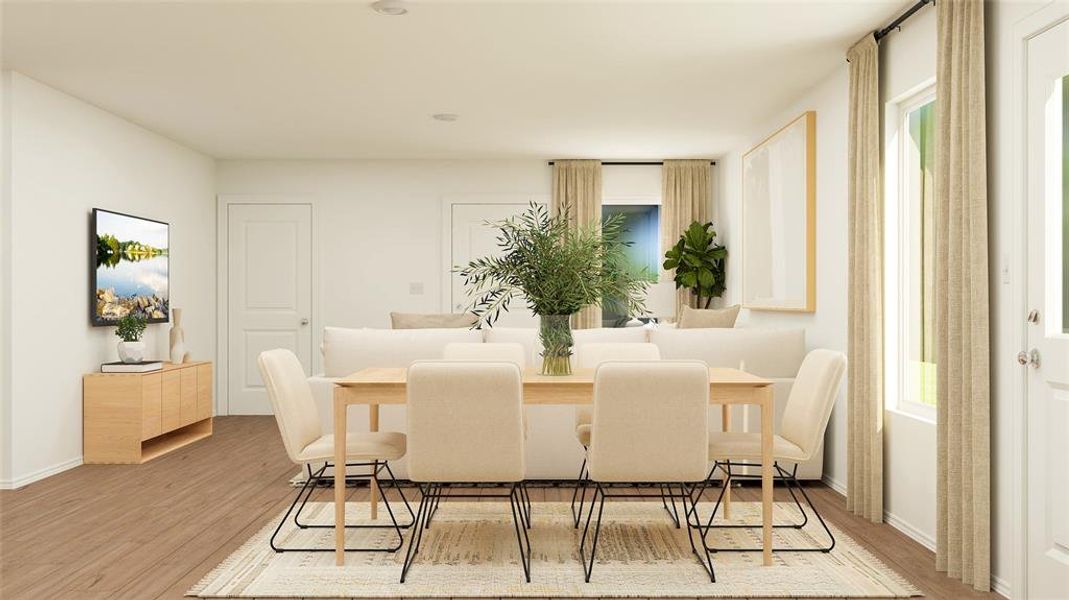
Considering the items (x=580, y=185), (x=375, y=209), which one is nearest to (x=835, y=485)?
(x=580, y=185)

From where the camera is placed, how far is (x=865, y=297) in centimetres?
431

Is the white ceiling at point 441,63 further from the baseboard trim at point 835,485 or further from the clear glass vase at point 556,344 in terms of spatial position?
the baseboard trim at point 835,485

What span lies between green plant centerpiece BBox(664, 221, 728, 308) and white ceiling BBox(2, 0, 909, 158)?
1115 millimetres

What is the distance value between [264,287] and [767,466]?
20.7ft

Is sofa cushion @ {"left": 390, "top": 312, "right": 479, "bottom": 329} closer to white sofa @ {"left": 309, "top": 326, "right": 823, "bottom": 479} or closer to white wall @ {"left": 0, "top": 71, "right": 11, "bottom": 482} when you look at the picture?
white sofa @ {"left": 309, "top": 326, "right": 823, "bottom": 479}

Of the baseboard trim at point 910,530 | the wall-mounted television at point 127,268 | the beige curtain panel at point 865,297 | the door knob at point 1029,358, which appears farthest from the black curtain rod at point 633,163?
the door knob at point 1029,358

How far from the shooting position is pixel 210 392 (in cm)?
696

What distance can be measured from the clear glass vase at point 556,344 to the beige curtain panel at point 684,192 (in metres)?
4.88

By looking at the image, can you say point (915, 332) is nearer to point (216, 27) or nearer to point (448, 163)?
point (216, 27)

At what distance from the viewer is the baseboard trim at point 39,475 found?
16.3ft

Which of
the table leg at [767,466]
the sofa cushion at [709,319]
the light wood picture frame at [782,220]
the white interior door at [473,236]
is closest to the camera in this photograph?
the table leg at [767,466]

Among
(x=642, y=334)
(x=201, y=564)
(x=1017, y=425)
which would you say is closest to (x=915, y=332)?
(x=1017, y=425)

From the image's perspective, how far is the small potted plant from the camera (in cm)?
600

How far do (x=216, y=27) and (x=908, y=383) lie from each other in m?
4.06
